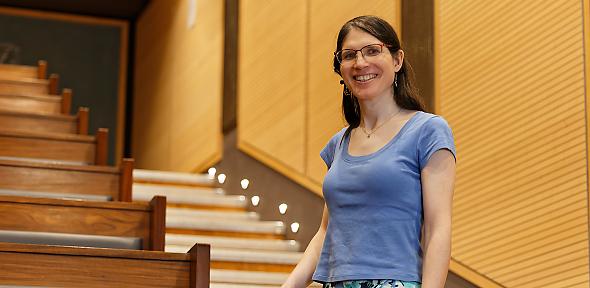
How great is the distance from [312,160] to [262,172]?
373 millimetres

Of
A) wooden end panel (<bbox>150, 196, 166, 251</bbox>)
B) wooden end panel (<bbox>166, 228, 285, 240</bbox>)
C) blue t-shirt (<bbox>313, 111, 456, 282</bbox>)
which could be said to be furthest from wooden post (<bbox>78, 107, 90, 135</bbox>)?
blue t-shirt (<bbox>313, 111, 456, 282</bbox>)

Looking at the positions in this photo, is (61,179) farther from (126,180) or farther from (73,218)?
(73,218)

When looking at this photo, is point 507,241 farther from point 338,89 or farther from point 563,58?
point 338,89

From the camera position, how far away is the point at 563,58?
159 centimetres

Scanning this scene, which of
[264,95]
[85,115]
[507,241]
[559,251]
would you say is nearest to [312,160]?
[264,95]

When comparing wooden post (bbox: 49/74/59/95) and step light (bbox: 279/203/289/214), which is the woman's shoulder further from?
wooden post (bbox: 49/74/59/95)

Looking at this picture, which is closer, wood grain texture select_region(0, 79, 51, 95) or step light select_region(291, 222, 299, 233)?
step light select_region(291, 222, 299, 233)

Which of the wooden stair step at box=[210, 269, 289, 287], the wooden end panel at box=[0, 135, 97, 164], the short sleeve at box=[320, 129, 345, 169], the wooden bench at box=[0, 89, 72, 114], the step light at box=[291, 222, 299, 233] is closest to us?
the short sleeve at box=[320, 129, 345, 169]

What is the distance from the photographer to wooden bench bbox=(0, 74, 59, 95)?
333 centimetres

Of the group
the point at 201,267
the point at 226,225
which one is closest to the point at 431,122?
the point at 201,267

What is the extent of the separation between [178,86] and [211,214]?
129cm

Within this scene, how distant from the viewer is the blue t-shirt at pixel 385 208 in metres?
0.82

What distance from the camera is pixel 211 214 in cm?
268

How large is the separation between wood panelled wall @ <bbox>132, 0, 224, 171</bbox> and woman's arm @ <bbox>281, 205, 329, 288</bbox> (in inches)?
87.4
